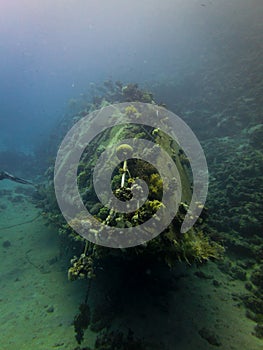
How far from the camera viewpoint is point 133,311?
645 cm

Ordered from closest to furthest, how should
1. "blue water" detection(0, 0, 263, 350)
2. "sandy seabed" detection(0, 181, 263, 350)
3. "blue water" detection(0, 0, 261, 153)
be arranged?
"sandy seabed" detection(0, 181, 263, 350)
"blue water" detection(0, 0, 263, 350)
"blue water" detection(0, 0, 261, 153)

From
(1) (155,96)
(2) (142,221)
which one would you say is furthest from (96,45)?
Answer: (2) (142,221)

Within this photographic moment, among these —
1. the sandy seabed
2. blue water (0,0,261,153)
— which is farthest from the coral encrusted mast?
blue water (0,0,261,153)

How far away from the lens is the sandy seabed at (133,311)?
574cm

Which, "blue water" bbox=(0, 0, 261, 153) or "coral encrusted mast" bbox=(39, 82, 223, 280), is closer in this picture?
"coral encrusted mast" bbox=(39, 82, 223, 280)

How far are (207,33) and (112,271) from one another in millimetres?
43998

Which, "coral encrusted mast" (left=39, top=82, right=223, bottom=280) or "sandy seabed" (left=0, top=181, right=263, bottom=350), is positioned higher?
"coral encrusted mast" (left=39, top=82, right=223, bottom=280)

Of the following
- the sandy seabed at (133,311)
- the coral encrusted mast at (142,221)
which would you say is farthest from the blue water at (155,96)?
the coral encrusted mast at (142,221)

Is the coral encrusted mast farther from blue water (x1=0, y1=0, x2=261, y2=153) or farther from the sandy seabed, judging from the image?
blue water (x1=0, y1=0, x2=261, y2=153)

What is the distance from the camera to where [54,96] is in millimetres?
68688

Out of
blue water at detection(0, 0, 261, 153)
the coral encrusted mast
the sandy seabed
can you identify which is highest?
blue water at detection(0, 0, 261, 153)

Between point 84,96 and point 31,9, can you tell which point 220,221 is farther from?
point 31,9

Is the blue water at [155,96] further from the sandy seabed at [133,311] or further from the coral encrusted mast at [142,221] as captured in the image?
the coral encrusted mast at [142,221]

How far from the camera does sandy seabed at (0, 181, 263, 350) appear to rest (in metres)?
5.74
